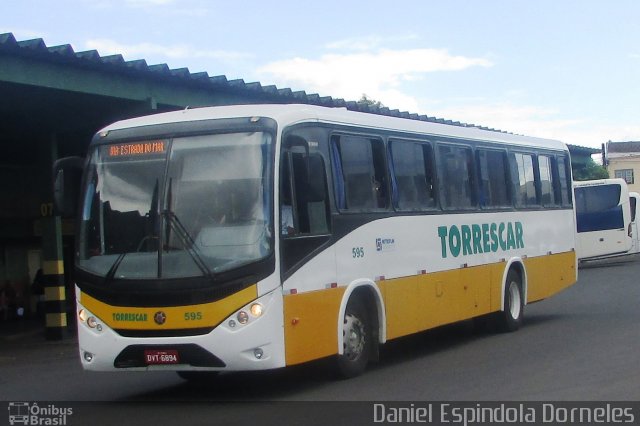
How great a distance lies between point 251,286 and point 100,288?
1674 mm

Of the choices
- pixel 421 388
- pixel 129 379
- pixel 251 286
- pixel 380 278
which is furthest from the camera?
pixel 129 379

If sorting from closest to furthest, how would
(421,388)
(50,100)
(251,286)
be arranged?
(251,286) < (421,388) < (50,100)

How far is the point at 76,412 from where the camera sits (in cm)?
1041

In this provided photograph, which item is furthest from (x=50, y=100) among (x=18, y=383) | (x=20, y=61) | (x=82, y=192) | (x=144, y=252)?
(x=144, y=252)

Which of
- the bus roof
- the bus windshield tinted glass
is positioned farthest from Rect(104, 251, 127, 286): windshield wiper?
the bus windshield tinted glass

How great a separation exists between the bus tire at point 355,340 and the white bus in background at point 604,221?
2690cm

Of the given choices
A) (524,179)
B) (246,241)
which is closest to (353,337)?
(246,241)

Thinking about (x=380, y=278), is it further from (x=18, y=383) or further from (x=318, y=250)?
(x=18, y=383)

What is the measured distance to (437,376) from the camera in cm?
1192

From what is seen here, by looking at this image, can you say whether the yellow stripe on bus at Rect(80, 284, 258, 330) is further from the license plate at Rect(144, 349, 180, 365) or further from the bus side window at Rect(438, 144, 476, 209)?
the bus side window at Rect(438, 144, 476, 209)

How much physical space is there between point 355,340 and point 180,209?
277 cm

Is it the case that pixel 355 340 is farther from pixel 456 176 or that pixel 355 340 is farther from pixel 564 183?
pixel 564 183

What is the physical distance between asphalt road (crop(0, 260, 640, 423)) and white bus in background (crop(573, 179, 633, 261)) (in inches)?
788

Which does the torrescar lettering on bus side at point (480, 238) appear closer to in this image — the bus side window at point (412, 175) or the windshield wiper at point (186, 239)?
the bus side window at point (412, 175)
